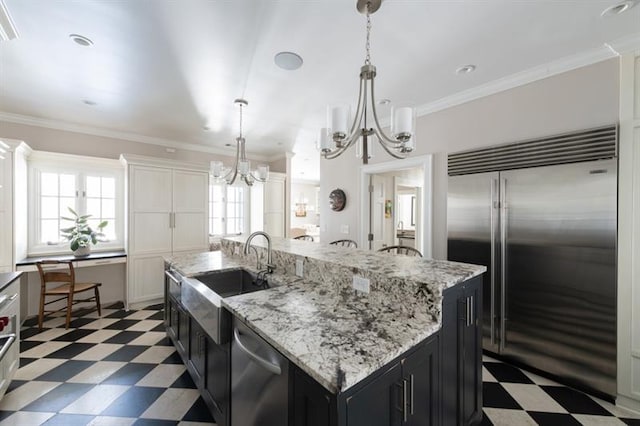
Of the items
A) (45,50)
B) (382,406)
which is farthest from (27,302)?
(382,406)

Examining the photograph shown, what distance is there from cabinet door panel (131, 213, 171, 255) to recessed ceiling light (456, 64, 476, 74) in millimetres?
4352

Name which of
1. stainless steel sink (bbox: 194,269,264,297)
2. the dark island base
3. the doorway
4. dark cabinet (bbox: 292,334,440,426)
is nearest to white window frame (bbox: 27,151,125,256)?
stainless steel sink (bbox: 194,269,264,297)

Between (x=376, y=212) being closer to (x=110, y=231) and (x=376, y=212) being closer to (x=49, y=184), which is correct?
(x=110, y=231)

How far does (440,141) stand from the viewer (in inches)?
120

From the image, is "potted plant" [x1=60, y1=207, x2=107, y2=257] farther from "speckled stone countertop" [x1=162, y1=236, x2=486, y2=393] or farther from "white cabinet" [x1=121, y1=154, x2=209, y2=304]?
"speckled stone countertop" [x1=162, y1=236, x2=486, y2=393]

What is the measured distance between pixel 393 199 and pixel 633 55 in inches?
123

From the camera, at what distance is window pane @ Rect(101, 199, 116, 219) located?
4.17m

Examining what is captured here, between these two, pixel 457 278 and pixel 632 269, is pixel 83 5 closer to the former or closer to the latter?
pixel 457 278

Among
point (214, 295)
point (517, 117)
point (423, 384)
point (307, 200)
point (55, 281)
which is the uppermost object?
point (517, 117)

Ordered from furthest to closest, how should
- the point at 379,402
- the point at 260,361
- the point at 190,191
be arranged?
the point at 190,191 → the point at 260,361 → the point at 379,402

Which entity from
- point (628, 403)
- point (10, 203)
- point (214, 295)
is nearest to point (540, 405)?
point (628, 403)

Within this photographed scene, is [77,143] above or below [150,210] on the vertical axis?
above

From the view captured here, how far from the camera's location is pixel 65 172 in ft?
12.6

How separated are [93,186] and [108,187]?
183 mm
